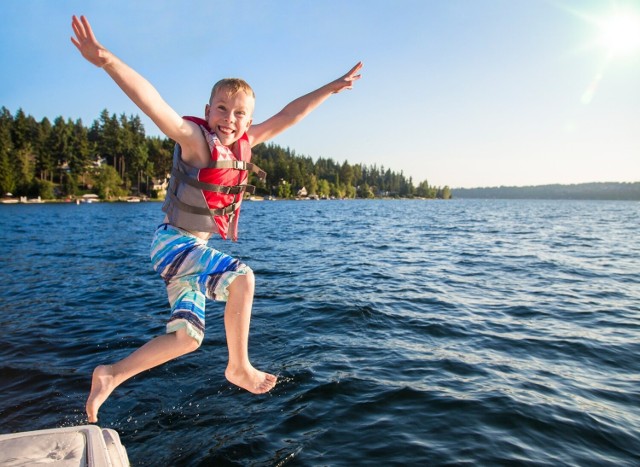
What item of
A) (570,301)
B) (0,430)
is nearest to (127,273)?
(0,430)

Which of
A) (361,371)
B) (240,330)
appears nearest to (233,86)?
(240,330)

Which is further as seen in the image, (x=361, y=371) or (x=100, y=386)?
(x=361, y=371)

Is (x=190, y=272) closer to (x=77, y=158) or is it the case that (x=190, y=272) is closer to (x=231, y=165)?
(x=231, y=165)

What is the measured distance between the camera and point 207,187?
4023 mm

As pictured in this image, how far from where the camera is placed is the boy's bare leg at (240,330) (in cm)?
375

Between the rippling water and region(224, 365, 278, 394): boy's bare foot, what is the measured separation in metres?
0.93

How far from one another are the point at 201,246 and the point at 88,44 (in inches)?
71.2

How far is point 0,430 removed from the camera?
17.6 feet

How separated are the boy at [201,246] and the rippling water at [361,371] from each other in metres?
1.41

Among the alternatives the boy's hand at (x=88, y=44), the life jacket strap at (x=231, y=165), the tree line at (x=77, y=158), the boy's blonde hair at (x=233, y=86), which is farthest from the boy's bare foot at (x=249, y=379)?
the tree line at (x=77, y=158)

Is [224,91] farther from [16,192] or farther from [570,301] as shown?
[16,192]

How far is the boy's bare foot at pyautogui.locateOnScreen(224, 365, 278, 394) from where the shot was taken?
4.16 meters

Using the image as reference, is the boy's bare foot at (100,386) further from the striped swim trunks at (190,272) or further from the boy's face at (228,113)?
the boy's face at (228,113)

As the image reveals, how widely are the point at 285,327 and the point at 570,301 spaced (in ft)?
26.2
